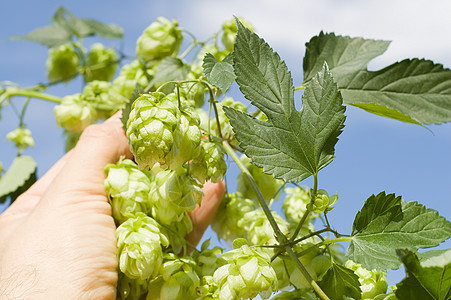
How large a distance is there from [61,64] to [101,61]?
172 millimetres

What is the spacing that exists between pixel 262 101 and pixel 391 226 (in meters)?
0.29

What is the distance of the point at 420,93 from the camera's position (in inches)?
38.6

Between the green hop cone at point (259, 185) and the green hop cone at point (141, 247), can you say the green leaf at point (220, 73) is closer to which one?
the green hop cone at point (141, 247)

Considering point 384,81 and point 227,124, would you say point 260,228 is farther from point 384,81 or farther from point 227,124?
point 384,81

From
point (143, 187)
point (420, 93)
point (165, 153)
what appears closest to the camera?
point (165, 153)

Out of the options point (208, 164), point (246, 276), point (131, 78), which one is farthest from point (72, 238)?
point (131, 78)

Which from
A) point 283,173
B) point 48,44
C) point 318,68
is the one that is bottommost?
point 283,173

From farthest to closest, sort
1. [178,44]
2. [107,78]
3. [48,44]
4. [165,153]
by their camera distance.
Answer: [107,78], [48,44], [178,44], [165,153]

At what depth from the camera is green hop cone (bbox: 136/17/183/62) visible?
1.65 metres

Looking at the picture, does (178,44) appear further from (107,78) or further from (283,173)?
(283,173)

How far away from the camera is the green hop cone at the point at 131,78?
167 centimetres

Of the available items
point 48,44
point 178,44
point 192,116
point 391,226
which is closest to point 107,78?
point 48,44

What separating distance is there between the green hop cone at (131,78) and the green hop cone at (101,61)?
1.46ft

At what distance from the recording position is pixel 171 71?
4.57ft
